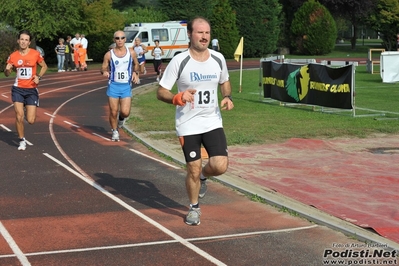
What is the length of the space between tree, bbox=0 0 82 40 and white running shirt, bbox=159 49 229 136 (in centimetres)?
3581

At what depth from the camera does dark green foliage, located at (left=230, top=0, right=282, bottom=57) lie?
59625 millimetres

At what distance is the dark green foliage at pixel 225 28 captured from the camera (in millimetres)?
56781

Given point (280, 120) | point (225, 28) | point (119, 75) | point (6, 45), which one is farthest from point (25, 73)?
point (225, 28)

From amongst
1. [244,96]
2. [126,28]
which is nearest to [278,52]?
[126,28]

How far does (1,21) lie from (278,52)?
90.4 ft

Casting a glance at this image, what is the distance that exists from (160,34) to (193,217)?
43.0 meters

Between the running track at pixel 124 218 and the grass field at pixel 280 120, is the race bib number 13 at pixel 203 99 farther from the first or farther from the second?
the grass field at pixel 280 120

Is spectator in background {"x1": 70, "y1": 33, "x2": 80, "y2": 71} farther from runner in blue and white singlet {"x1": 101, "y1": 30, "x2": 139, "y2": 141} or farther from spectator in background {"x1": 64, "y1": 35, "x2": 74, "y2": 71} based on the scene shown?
runner in blue and white singlet {"x1": 101, "y1": 30, "x2": 139, "y2": 141}

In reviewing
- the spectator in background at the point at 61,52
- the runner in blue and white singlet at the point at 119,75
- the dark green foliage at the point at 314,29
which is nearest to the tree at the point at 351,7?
the dark green foliage at the point at 314,29

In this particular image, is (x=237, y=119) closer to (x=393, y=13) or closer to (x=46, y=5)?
(x=46, y=5)

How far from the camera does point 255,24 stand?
6009 cm

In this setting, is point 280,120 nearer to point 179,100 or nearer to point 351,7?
point 179,100

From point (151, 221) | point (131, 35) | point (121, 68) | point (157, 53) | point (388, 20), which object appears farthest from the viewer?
point (388, 20)

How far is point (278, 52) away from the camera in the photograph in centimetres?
6581
